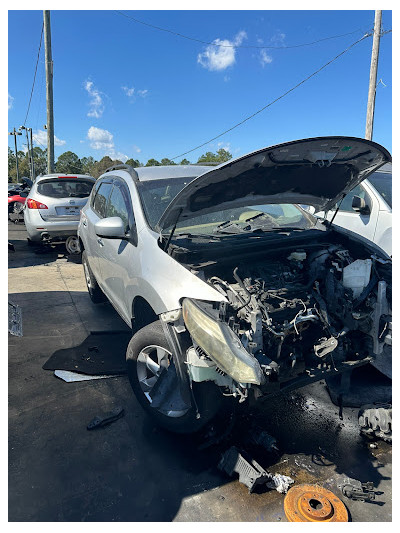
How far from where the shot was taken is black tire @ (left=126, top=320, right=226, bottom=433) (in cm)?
229

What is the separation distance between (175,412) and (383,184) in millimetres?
4685

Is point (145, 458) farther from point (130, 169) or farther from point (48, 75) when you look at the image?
point (48, 75)

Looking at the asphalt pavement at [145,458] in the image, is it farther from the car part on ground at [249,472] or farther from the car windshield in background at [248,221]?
the car windshield in background at [248,221]

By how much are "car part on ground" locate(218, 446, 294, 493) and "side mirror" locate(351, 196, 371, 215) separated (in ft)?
12.9

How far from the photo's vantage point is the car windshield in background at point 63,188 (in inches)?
308

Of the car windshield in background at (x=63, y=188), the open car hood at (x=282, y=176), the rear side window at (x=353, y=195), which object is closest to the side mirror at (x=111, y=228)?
the open car hood at (x=282, y=176)

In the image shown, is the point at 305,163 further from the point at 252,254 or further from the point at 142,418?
the point at 142,418

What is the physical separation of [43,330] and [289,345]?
315 cm

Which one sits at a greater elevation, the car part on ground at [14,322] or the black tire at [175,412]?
the car part on ground at [14,322]

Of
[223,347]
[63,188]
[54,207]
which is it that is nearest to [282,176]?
[223,347]

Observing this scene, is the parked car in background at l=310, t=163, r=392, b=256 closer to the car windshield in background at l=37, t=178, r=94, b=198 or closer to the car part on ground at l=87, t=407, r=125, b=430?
the car part on ground at l=87, t=407, r=125, b=430

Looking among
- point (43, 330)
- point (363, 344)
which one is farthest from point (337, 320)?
point (43, 330)

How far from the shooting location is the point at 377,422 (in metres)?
2.61

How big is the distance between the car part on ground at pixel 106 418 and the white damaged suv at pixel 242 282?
236mm
